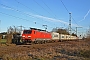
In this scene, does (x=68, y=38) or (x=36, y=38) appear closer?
(x=36, y=38)

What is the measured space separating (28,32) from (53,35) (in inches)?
783

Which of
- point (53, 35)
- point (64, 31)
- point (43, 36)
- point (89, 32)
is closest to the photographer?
point (89, 32)

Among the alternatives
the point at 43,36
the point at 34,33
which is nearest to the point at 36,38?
the point at 34,33

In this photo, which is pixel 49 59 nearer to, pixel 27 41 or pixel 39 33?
pixel 27 41

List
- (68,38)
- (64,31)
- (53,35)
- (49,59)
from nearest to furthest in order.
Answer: (49,59)
(53,35)
(68,38)
(64,31)

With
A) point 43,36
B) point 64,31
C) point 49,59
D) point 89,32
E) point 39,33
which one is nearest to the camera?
point 49,59

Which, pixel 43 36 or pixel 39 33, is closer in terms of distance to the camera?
pixel 39 33

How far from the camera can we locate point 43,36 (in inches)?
1769

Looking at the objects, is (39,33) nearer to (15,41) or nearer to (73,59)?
(15,41)

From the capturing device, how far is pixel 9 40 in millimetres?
39000

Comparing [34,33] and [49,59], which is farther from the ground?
[34,33]

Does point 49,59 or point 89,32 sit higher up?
point 89,32

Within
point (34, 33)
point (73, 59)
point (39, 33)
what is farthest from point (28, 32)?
point (73, 59)

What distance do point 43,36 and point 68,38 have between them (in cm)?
3859
